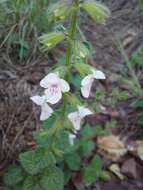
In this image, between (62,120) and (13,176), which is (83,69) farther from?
(13,176)

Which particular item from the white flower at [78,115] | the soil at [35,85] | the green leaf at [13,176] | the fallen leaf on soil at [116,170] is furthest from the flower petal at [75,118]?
the fallen leaf on soil at [116,170]

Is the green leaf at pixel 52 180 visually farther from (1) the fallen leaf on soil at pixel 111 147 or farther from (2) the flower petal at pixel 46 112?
(1) the fallen leaf on soil at pixel 111 147

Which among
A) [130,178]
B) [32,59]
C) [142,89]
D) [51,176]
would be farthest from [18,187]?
[142,89]

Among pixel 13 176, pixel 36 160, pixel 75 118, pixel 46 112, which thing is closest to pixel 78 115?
pixel 75 118

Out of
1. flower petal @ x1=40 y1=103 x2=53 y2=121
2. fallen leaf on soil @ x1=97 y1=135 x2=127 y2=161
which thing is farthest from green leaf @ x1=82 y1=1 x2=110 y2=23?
fallen leaf on soil @ x1=97 y1=135 x2=127 y2=161

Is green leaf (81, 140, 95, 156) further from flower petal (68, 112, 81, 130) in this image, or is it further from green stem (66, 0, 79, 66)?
green stem (66, 0, 79, 66)

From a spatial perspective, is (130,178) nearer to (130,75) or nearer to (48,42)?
(130,75)
